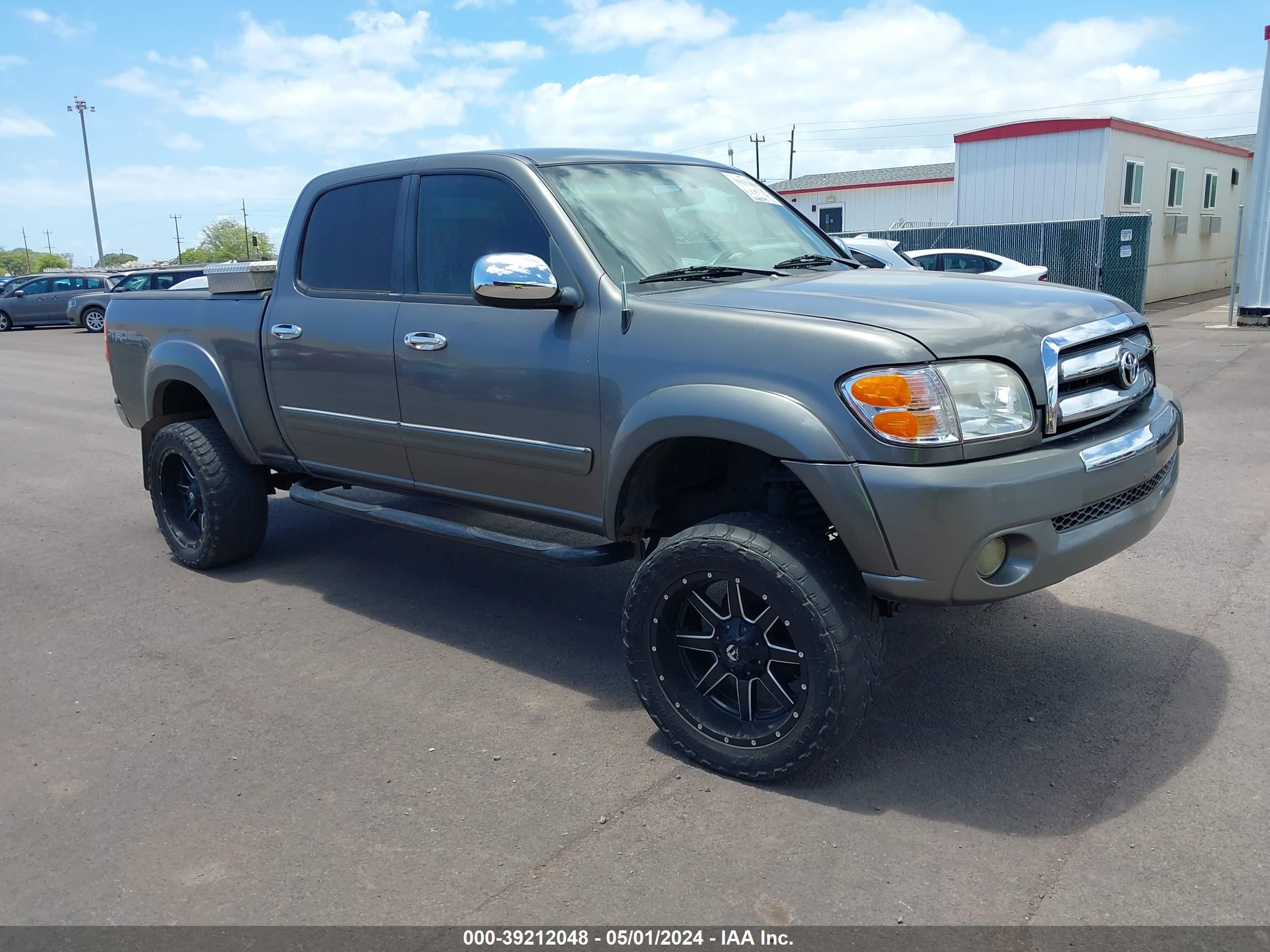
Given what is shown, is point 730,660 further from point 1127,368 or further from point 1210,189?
point 1210,189

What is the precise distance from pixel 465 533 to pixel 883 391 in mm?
1914

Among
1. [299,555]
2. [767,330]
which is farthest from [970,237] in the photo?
[767,330]

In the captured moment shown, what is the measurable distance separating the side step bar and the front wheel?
0.39 meters

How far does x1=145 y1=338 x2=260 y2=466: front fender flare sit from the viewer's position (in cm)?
530

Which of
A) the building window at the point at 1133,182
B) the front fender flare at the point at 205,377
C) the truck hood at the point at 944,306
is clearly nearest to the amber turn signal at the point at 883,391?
the truck hood at the point at 944,306

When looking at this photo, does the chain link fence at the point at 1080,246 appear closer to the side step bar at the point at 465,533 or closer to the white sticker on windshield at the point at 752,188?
the white sticker on windshield at the point at 752,188

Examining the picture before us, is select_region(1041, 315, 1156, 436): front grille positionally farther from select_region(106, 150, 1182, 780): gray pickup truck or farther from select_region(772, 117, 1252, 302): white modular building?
select_region(772, 117, 1252, 302): white modular building

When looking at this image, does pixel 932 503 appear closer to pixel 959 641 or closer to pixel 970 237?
pixel 959 641

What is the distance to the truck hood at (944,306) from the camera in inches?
121

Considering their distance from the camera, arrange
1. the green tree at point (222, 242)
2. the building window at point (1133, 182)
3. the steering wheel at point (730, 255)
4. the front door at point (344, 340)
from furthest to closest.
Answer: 1. the green tree at point (222, 242)
2. the building window at point (1133, 182)
3. the front door at point (344, 340)
4. the steering wheel at point (730, 255)

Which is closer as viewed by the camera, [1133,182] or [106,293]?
[1133,182]

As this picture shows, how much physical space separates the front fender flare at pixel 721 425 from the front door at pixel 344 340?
1.29 m

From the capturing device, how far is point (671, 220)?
411 cm

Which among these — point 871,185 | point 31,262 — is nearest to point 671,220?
point 871,185
